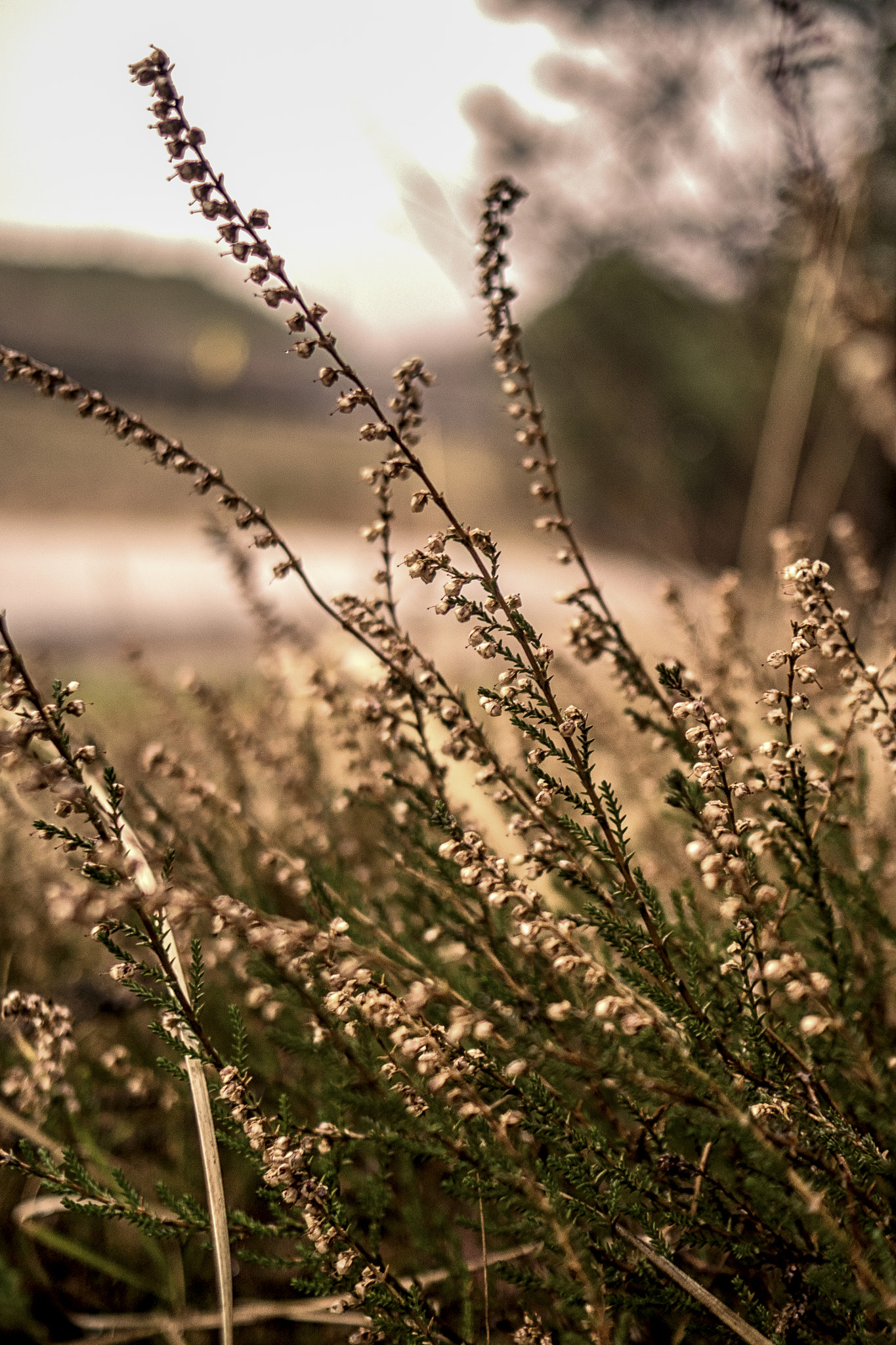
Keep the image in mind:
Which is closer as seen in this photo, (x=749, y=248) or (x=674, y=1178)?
(x=674, y=1178)

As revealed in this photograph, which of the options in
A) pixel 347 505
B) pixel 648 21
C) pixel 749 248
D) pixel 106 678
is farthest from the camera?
pixel 347 505

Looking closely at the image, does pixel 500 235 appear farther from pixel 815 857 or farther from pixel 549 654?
pixel 815 857

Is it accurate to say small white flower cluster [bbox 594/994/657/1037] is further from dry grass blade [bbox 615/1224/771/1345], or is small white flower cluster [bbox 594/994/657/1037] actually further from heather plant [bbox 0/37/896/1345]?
dry grass blade [bbox 615/1224/771/1345]

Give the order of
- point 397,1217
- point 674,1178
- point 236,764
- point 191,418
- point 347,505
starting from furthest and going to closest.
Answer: point 191,418, point 347,505, point 236,764, point 397,1217, point 674,1178

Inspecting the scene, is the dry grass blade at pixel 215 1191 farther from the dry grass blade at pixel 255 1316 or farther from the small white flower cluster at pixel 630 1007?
the small white flower cluster at pixel 630 1007

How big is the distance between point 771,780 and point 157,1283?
1364mm

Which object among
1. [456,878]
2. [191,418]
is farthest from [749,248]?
[191,418]

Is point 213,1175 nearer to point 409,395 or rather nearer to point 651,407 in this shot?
point 409,395

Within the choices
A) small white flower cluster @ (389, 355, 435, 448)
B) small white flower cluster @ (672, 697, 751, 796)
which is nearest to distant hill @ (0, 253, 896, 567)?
small white flower cluster @ (389, 355, 435, 448)

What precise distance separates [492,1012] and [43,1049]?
0.58 m

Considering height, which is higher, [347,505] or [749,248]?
[347,505]

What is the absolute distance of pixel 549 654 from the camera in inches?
38.2

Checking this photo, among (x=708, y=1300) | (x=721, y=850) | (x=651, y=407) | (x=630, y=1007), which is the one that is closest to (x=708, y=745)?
(x=721, y=850)

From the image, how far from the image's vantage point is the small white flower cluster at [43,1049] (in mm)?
1137
